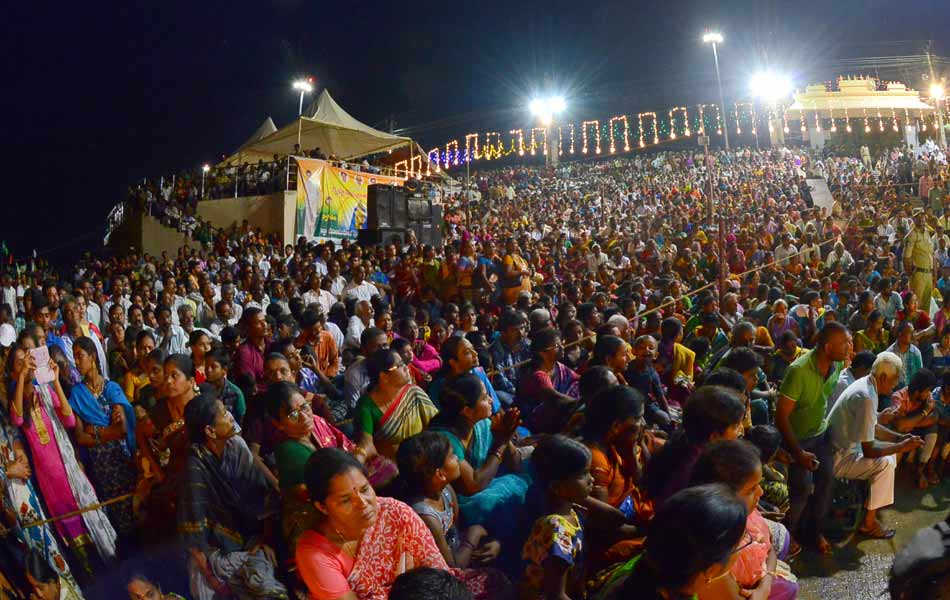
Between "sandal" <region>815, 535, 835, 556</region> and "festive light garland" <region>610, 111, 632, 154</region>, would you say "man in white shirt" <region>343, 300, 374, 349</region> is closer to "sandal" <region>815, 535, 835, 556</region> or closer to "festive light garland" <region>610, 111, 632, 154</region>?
"sandal" <region>815, 535, 835, 556</region>

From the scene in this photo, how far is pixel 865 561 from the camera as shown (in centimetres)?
454

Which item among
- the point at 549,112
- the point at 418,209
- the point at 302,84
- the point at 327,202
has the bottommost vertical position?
the point at 418,209

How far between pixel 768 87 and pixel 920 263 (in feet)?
115

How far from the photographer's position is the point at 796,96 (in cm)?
4156

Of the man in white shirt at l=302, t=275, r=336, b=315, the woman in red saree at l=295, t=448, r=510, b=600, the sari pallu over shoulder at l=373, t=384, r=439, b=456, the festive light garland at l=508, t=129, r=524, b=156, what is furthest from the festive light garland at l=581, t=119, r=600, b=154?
the woman in red saree at l=295, t=448, r=510, b=600

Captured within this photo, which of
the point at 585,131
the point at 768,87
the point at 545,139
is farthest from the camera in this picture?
the point at 545,139

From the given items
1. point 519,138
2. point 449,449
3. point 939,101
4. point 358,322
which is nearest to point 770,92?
point 939,101

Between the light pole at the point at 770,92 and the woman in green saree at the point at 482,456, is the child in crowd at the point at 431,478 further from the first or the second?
the light pole at the point at 770,92

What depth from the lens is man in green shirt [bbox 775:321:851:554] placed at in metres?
4.52

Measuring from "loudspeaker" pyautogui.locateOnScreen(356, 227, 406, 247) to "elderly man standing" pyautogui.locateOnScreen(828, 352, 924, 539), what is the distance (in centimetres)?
→ 1178

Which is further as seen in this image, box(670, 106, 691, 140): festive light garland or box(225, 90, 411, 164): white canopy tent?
box(670, 106, 691, 140): festive light garland

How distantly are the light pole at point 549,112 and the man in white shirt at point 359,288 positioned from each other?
40026mm

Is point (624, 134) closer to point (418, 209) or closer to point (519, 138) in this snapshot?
point (519, 138)

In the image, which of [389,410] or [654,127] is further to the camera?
[654,127]
